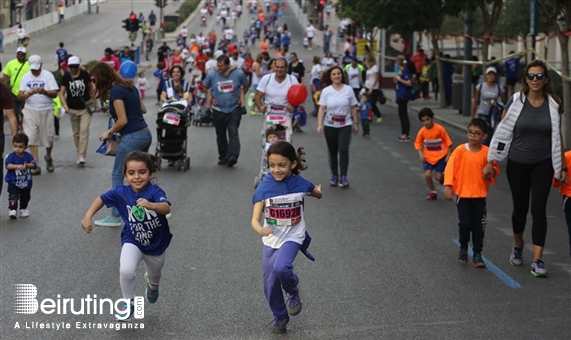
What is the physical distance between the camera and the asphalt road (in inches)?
296

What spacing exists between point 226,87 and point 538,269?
8.71 metres

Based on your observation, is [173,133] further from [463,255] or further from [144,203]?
[144,203]

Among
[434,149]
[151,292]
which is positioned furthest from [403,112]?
[151,292]

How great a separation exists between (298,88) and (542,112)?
5.88 meters

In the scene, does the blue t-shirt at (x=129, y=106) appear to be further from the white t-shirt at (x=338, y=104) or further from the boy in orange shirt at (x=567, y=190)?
the boy in orange shirt at (x=567, y=190)

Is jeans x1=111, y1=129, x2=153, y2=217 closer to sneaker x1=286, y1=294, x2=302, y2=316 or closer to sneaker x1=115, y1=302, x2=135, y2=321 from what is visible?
sneaker x1=115, y1=302, x2=135, y2=321

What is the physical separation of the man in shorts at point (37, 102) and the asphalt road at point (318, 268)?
1.94ft

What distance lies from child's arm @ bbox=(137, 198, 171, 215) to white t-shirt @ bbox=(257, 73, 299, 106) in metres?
8.22

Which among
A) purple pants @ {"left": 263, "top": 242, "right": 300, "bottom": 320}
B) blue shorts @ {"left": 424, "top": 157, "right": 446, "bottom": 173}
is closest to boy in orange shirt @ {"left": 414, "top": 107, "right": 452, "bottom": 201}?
blue shorts @ {"left": 424, "top": 157, "right": 446, "bottom": 173}

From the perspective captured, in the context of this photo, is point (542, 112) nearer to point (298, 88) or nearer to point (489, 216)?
point (489, 216)

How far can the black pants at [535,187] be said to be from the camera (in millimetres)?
9398

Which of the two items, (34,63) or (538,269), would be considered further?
(34,63)

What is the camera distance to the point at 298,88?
48.6 ft

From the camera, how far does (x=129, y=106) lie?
1133cm
